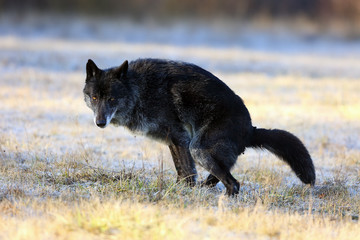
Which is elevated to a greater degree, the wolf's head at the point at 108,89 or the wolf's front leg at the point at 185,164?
the wolf's head at the point at 108,89

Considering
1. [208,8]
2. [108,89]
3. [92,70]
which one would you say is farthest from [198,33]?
[108,89]

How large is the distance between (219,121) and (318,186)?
1.97m

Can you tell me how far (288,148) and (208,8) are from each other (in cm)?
2874

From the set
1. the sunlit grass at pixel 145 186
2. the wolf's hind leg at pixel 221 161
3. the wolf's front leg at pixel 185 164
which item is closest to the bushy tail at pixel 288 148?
the sunlit grass at pixel 145 186

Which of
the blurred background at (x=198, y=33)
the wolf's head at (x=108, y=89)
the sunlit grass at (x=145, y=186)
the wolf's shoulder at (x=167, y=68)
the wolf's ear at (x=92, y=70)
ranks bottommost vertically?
the sunlit grass at (x=145, y=186)

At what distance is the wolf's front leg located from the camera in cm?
707

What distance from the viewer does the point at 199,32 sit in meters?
30.0

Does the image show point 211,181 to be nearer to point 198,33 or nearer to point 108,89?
point 108,89

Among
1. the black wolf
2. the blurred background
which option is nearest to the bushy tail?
the black wolf

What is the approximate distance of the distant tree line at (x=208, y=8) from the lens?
31.8 meters

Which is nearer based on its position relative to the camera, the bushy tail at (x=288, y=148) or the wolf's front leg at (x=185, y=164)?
the bushy tail at (x=288, y=148)

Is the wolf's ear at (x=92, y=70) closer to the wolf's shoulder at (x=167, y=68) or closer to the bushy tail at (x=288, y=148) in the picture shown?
the wolf's shoulder at (x=167, y=68)

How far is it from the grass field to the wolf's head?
0.90m

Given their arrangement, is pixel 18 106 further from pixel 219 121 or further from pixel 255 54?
Answer: pixel 255 54
